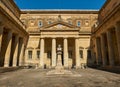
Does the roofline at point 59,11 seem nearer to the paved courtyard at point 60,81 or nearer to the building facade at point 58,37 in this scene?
the building facade at point 58,37

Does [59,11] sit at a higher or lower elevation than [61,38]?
higher

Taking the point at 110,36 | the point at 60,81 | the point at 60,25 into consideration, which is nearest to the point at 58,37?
the point at 60,25

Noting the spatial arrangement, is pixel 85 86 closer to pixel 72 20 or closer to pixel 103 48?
pixel 103 48

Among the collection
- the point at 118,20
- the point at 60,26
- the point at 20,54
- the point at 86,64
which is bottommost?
the point at 86,64

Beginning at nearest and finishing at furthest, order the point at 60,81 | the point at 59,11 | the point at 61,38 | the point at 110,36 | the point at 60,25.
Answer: the point at 60,81 → the point at 110,36 → the point at 60,25 → the point at 61,38 → the point at 59,11

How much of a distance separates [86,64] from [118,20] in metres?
18.2

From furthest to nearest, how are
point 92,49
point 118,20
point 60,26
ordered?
point 92,49 < point 60,26 < point 118,20

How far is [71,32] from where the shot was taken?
1251 inches

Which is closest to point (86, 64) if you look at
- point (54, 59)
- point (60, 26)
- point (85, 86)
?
point (54, 59)

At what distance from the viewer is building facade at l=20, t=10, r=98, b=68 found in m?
30.9

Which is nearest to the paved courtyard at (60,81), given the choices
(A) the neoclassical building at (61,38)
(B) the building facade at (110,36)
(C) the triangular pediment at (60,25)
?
(B) the building facade at (110,36)

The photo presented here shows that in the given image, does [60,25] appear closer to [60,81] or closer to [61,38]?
[61,38]

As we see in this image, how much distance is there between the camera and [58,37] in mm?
31672

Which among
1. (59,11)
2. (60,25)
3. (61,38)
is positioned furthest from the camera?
(59,11)
